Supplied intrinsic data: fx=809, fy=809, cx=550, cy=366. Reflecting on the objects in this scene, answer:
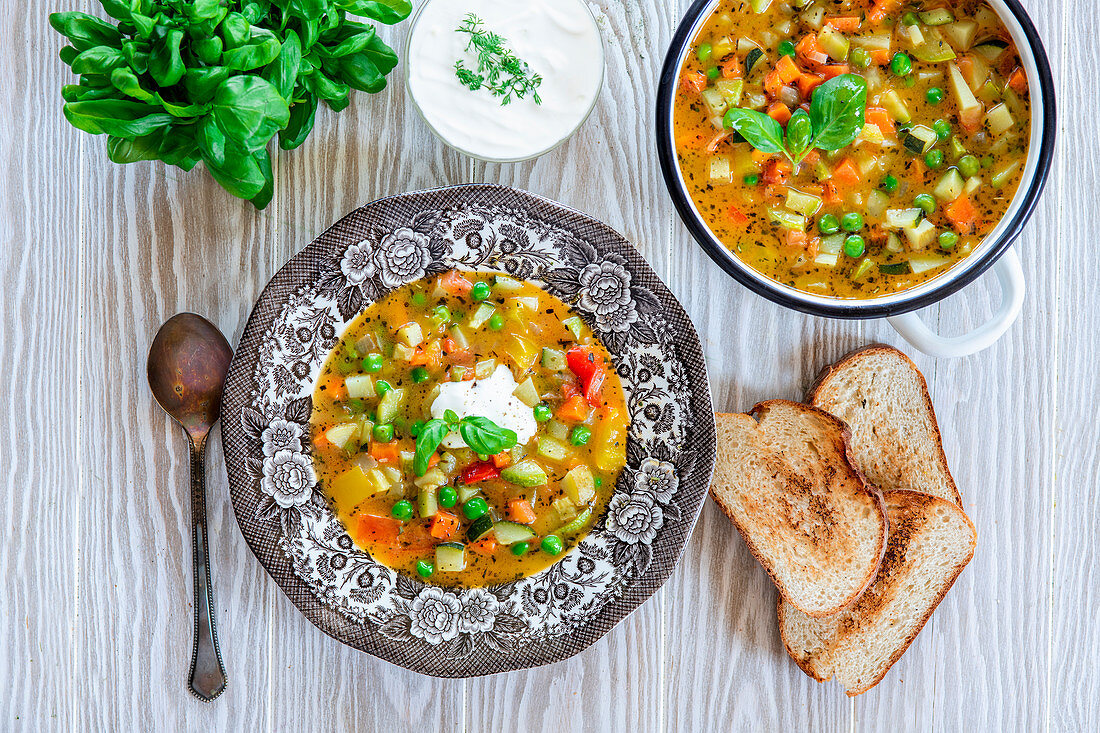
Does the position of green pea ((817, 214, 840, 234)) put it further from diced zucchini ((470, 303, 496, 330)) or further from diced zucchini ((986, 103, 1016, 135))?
diced zucchini ((470, 303, 496, 330))

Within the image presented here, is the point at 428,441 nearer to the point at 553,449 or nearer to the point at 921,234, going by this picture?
the point at 553,449

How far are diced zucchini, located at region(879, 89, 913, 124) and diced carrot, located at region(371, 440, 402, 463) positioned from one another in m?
2.07

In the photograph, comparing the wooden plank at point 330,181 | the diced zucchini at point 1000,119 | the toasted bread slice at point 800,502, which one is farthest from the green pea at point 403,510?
the diced zucchini at point 1000,119

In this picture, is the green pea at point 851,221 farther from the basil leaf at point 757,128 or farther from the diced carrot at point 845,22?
the diced carrot at point 845,22

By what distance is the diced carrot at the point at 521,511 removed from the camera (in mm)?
3000

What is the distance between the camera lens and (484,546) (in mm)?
3039

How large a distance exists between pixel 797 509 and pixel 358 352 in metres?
1.79

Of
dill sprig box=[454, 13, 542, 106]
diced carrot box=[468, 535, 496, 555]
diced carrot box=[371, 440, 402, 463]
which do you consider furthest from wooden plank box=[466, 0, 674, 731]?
diced carrot box=[371, 440, 402, 463]

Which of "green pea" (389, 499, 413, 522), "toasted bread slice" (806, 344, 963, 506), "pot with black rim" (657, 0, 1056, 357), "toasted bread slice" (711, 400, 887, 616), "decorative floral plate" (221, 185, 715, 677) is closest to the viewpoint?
"pot with black rim" (657, 0, 1056, 357)

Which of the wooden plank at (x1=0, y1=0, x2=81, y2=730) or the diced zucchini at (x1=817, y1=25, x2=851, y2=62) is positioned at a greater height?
the diced zucchini at (x1=817, y1=25, x2=851, y2=62)

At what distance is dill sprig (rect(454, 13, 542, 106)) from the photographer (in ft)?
8.91

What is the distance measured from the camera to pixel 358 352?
117 inches

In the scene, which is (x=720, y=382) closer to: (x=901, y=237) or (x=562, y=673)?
(x=901, y=237)

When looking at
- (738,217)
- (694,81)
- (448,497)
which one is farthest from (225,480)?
(694,81)
